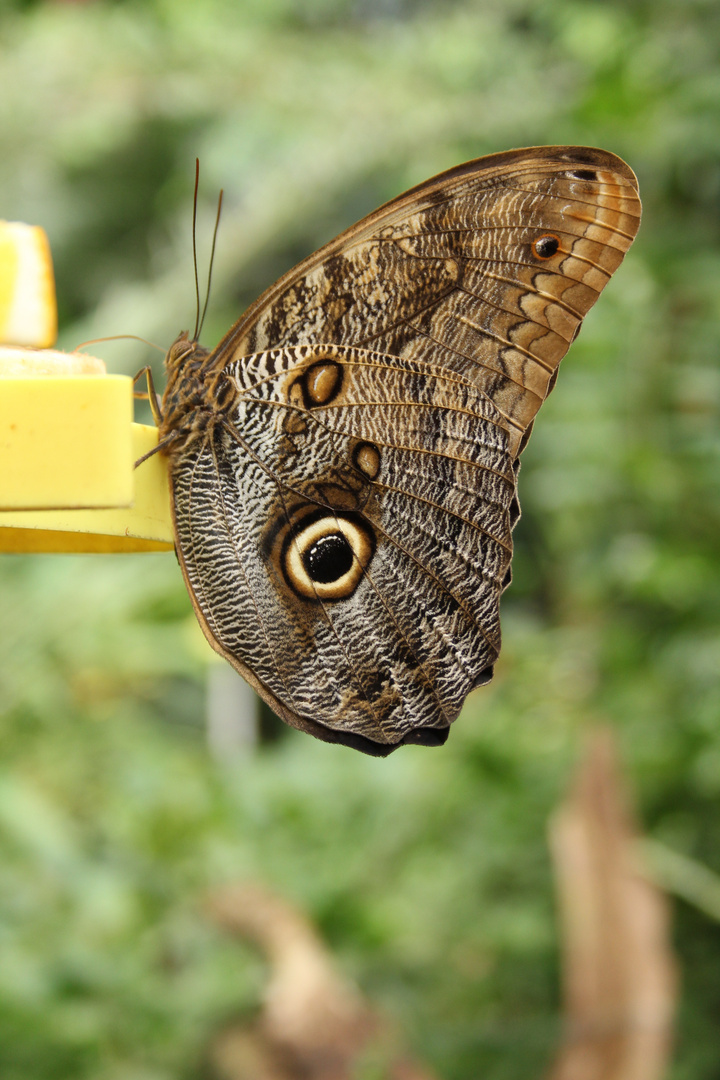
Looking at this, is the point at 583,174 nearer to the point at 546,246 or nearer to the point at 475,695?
the point at 546,246

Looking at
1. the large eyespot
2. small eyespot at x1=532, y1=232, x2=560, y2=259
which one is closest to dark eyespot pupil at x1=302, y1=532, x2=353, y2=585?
the large eyespot

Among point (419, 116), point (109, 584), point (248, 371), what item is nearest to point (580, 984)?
point (109, 584)

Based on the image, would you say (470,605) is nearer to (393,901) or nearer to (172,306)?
(172,306)

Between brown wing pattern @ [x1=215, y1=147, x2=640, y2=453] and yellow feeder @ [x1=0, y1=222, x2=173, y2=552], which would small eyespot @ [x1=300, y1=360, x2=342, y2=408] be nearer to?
brown wing pattern @ [x1=215, y1=147, x2=640, y2=453]

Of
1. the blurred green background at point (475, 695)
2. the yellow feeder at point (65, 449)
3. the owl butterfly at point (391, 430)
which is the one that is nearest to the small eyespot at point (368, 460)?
the owl butterfly at point (391, 430)

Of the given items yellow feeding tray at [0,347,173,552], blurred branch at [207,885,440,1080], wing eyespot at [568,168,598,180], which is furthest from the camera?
blurred branch at [207,885,440,1080]

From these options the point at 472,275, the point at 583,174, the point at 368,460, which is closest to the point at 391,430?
the point at 368,460

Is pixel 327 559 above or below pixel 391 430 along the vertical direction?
below
